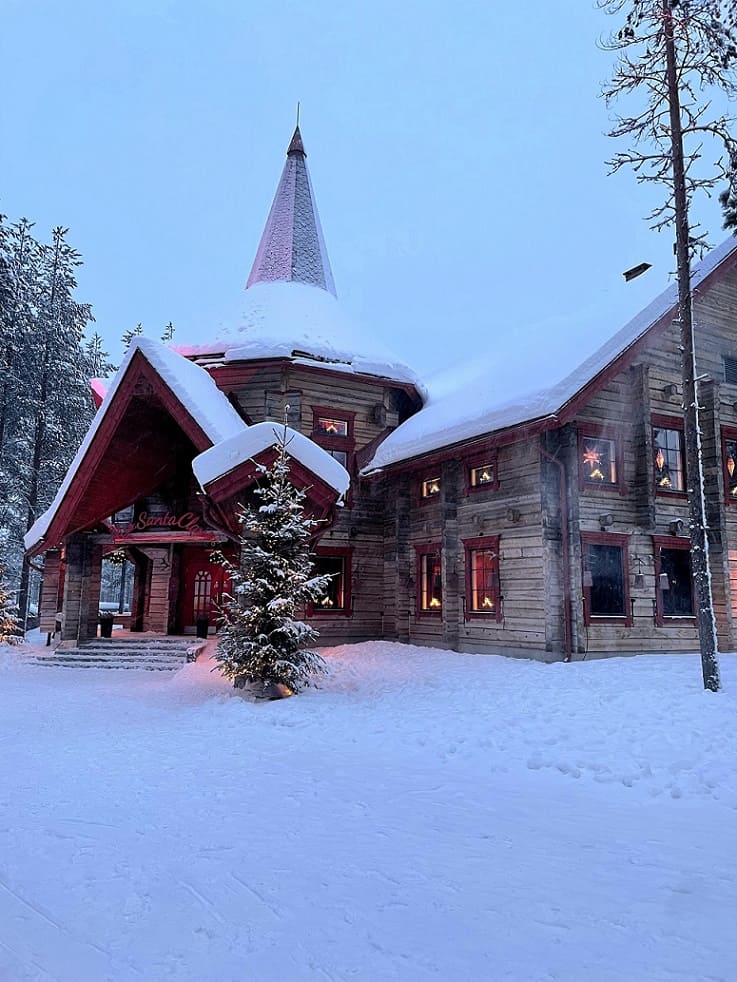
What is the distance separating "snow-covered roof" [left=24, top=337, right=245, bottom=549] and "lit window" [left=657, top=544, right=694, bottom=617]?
10213 millimetres

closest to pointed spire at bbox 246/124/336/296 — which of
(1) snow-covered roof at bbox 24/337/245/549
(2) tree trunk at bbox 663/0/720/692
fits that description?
(1) snow-covered roof at bbox 24/337/245/549

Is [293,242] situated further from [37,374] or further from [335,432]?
[37,374]

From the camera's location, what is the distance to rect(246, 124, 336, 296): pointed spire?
2286cm

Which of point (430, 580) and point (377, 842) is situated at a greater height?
point (430, 580)

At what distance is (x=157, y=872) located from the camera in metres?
4.39

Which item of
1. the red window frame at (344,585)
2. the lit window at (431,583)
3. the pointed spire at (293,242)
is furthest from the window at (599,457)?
the pointed spire at (293,242)

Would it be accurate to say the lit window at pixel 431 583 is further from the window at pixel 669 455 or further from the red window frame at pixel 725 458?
the red window frame at pixel 725 458

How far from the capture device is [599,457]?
1517 cm

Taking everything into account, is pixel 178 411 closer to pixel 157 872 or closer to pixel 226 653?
pixel 226 653

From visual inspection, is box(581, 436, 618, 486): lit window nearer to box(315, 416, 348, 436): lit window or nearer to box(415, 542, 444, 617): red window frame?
box(415, 542, 444, 617): red window frame

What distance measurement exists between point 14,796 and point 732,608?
1504cm

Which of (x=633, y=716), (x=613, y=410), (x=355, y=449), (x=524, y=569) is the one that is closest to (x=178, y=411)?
(x=355, y=449)

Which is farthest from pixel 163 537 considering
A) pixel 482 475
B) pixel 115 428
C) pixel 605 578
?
pixel 605 578

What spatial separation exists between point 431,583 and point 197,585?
7.51 meters
